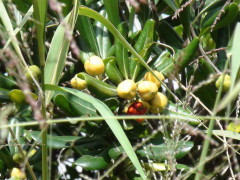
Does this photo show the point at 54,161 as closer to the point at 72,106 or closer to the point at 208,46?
the point at 72,106

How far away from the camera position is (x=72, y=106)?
174 cm

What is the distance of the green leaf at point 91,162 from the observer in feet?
5.42

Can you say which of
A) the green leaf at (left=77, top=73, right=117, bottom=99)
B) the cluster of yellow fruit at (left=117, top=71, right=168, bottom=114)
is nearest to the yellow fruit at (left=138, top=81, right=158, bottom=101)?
the cluster of yellow fruit at (left=117, top=71, right=168, bottom=114)

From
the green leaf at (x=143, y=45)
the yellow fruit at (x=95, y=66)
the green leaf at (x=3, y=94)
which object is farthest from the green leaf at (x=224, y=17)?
the green leaf at (x=3, y=94)

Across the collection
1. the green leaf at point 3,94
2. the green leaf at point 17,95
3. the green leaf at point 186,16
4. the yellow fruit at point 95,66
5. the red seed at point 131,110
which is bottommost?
the red seed at point 131,110

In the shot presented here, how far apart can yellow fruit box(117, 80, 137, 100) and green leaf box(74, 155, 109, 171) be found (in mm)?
224

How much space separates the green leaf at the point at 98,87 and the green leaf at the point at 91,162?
19 centimetres

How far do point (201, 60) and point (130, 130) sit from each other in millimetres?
326

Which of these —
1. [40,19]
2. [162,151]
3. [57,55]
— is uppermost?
[40,19]

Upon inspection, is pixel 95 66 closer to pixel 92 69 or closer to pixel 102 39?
pixel 92 69

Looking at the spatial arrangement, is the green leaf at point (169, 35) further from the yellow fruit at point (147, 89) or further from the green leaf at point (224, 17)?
the yellow fruit at point (147, 89)

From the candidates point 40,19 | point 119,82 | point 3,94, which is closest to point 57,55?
point 40,19

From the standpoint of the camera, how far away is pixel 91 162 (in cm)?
167

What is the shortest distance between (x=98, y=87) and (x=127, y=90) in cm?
9
